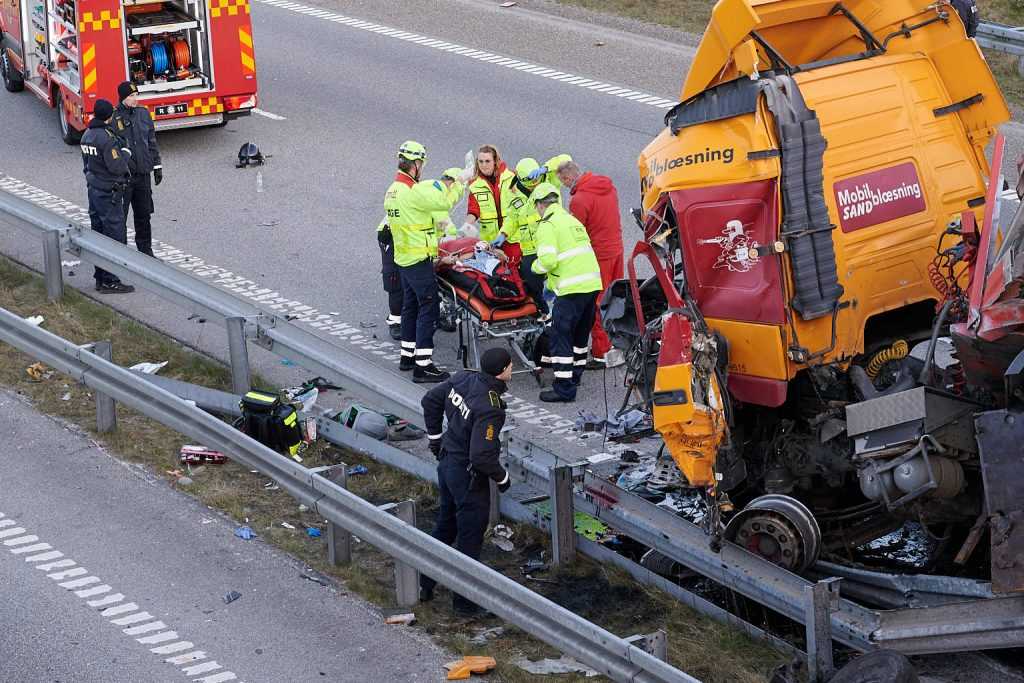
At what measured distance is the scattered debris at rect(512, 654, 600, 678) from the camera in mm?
7992

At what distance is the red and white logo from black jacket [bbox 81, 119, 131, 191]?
723cm

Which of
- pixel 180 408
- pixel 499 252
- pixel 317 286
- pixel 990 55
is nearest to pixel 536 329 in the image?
pixel 499 252

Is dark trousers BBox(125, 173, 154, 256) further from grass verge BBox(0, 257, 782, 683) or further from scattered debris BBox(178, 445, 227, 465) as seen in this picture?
scattered debris BBox(178, 445, 227, 465)

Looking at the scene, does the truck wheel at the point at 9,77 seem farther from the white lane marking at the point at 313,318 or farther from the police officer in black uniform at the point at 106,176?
the police officer in black uniform at the point at 106,176

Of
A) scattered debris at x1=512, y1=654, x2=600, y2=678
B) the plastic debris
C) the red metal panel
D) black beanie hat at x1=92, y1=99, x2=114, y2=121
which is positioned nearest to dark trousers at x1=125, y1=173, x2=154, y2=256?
black beanie hat at x1=92, y1=99, x2=114, y2=121

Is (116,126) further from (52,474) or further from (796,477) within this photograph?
(796,477)

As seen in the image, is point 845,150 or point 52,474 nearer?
point 845,150

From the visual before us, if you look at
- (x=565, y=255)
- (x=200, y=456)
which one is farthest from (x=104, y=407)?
(x=565, y=255)

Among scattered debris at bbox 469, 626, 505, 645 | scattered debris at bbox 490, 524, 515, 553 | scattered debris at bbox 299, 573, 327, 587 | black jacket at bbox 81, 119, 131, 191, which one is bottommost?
scattered debris at bbox 469, 626, 505, 645

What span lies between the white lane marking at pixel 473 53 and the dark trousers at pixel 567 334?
6.59 m

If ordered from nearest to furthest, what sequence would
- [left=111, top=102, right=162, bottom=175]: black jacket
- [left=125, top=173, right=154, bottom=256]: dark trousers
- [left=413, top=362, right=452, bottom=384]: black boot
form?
1. [left=413, top=362, right=452, bottom=384]: black boot
2. [left=111, top=102, right=162, bottom=175]: black jacket
3. [left=125, top=173, right=154, bottom=256]: dark trousers

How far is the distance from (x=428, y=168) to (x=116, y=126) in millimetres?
3699

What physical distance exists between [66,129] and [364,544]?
33.5 ft

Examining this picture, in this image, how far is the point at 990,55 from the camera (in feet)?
63.4
